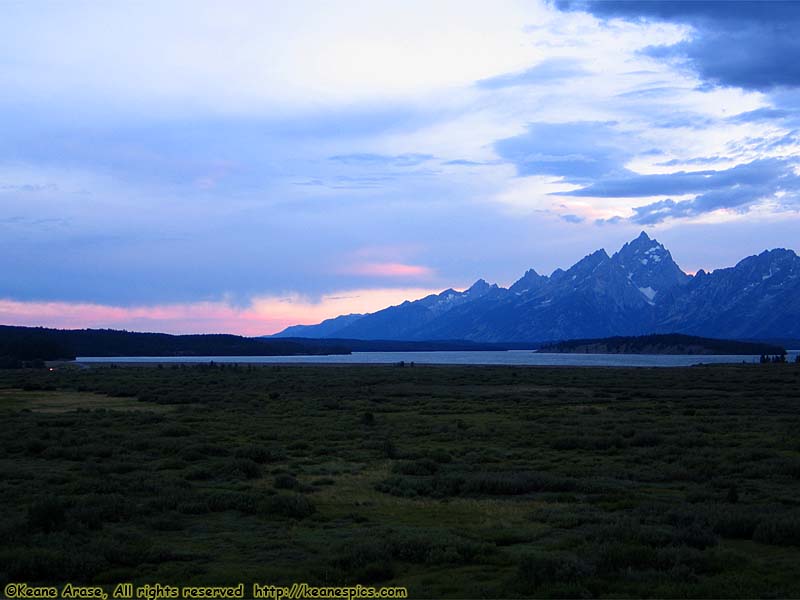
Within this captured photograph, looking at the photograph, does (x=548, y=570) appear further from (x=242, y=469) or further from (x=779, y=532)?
(x=242, y=469)

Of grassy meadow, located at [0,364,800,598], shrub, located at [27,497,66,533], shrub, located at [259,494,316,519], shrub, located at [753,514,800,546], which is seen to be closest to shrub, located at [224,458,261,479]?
grassy meadow, located at [0,364,800,598]

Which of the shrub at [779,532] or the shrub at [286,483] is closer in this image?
the shrub at [779,532]

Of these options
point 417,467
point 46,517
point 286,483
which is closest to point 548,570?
point 46,517

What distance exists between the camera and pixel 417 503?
17.3 meters

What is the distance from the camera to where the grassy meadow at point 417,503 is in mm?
11125

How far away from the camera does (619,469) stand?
874 inches

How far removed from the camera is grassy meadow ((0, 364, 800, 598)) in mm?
11125

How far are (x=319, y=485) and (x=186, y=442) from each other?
9390 millimetres

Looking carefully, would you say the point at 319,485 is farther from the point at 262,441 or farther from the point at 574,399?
the point at 574,399

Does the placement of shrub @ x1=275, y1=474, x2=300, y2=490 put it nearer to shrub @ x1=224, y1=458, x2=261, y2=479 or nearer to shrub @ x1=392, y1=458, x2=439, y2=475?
shrub @ x1=224, y1=458, x2=261, y2=479

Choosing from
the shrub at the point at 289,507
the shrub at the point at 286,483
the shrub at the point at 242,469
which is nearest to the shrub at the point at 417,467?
the shrub at the point at 286,483

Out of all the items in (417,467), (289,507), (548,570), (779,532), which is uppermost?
(548,570)

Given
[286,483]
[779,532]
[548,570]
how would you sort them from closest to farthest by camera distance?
[548,570] → [779,532] → [286,483]

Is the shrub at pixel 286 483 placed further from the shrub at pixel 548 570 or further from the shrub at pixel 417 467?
the shrub at pixel 548 570
